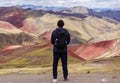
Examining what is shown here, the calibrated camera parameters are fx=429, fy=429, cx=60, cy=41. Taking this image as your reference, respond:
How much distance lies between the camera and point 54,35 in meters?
17.8

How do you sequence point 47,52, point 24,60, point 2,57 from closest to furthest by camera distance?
point 24,60, point 47,52, point 2,57

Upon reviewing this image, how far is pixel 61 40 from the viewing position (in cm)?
1777

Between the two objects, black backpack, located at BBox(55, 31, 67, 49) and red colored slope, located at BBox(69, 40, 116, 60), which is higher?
black backpack, located at BBox(55, 31, 67, 49)

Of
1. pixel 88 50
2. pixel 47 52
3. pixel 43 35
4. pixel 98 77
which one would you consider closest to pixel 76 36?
pixel 43 35

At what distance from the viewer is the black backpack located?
699 inches

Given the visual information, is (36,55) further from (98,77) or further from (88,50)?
(98,77)

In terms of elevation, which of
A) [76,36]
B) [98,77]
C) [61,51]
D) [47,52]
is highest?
[61,51]

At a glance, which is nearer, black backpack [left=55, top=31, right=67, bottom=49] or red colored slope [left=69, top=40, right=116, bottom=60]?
black backpack [left=55, top=31, right=67, bottom=49]

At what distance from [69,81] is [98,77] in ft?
7.55

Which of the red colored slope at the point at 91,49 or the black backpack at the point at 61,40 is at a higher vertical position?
the black backpack at the point at 61,40

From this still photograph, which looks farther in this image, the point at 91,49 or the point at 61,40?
the point at 91,49

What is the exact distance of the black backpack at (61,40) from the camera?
17.8 m

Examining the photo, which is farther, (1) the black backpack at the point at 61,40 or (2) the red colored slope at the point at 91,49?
(2) the red colored slope at the point at 91,49

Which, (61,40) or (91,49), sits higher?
(61,40)
